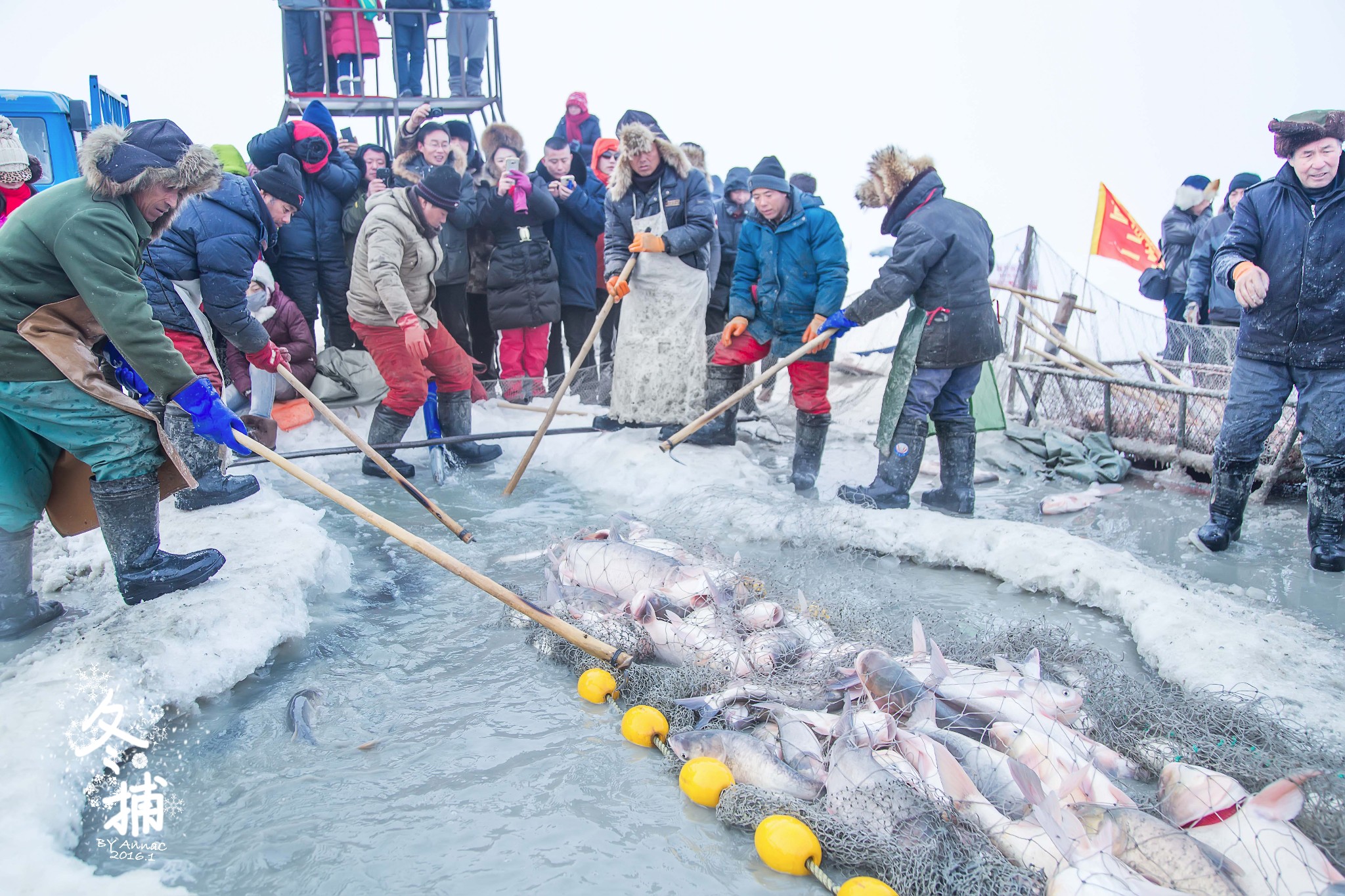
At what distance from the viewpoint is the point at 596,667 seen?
337cm

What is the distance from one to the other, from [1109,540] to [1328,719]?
264 centimetres

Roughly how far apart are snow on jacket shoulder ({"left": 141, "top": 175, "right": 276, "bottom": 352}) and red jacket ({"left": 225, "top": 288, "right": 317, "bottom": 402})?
155 cm

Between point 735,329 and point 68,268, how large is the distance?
444 cm

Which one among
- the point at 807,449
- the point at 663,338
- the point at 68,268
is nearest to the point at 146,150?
the point at 68,268

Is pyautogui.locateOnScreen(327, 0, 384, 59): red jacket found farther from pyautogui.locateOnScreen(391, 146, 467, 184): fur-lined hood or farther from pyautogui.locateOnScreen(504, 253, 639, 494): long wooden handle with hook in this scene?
pyautogui.locateOnScreen(504, 253, 639, 494): long wooden handle with hook

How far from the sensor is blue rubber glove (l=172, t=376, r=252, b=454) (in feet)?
11.5

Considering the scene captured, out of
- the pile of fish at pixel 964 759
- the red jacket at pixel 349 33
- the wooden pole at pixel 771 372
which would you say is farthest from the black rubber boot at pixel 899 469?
the red jacket at pixel 349 33

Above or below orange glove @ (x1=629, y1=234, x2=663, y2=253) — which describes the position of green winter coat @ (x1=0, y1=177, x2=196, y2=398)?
below

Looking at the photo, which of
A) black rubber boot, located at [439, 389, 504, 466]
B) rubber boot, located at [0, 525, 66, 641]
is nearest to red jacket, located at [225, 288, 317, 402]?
black rubber boot, located at [439, 389, 504, 466]

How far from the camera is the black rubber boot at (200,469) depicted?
200 inches

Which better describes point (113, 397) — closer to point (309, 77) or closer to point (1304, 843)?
point (1304, 843)

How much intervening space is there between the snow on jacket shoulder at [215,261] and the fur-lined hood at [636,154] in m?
2.66

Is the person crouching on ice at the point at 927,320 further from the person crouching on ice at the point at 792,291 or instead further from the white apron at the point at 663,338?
the white apron at the point at 663,338

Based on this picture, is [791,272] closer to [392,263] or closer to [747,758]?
[392,263]
